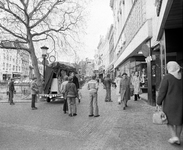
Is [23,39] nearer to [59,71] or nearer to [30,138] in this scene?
[59,71]

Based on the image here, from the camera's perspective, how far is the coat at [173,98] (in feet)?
12.3

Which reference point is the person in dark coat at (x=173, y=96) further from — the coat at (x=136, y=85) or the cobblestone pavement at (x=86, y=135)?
the coat at (x=136, y=85)

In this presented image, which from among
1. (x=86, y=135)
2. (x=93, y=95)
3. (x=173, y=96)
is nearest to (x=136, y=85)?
(x=93, y=95)

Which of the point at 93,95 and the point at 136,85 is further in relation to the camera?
the point at 136,85

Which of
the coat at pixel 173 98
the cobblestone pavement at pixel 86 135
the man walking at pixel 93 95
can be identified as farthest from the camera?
the man walking at pixel 93 95

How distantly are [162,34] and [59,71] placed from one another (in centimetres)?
734

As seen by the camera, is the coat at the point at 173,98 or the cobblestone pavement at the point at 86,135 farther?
the cobblestone pavement at the point at 86,135

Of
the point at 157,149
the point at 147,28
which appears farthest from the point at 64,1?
the point at 157,149

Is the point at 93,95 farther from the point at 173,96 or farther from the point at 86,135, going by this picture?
the point at 173,96

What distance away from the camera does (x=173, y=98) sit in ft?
12.5

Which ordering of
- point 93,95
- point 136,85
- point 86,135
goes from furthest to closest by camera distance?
point 136,85, point 93,95, point 86,135

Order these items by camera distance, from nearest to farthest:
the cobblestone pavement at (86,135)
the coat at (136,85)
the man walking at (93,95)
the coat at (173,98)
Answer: the coat at (173,98), the cobblestone pavement at (86,135), the man walking at (93,95), the coat at (136,85)

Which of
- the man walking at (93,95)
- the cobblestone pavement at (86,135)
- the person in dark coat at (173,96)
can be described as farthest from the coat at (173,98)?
the man walking at (93,95)

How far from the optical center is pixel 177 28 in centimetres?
784
